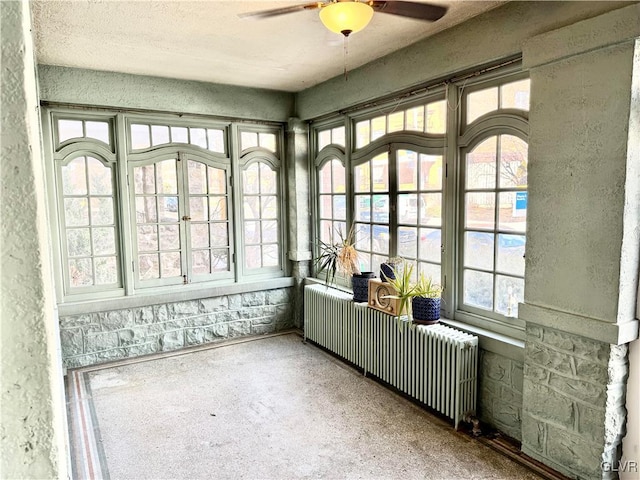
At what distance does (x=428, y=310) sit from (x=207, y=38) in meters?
2.93

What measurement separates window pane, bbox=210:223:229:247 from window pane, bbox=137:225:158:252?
67 cm

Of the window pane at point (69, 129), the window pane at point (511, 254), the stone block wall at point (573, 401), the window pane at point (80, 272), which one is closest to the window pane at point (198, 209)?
the window pane at point (80, 272)

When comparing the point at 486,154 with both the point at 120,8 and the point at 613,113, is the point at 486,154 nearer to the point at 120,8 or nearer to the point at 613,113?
the point at 613,113

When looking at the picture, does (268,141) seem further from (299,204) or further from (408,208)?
(408,208)

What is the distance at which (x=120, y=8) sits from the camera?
3061 millimetres

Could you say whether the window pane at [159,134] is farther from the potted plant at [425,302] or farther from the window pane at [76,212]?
the potted plant at [425,302]

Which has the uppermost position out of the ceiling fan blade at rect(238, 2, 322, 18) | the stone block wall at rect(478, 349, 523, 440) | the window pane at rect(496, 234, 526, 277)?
the ceiling fan blade at rect(238, 2, 322, 18)

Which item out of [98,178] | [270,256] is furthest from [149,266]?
[270,256]

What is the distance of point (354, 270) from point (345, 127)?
1.66 meters

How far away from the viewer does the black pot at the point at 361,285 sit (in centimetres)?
447

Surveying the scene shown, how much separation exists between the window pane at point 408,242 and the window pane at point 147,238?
2797 millimetres

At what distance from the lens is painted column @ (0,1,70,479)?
716mm

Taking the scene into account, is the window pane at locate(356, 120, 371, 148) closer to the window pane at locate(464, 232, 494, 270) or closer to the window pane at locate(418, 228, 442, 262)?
the window pane at locate(418, 228, 442, 262)

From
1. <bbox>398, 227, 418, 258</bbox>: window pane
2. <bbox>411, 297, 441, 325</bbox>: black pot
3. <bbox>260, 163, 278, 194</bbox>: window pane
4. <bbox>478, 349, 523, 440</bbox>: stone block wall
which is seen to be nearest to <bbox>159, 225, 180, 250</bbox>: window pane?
<bbox>260, 163, 278, 194</bbox>: window pane
